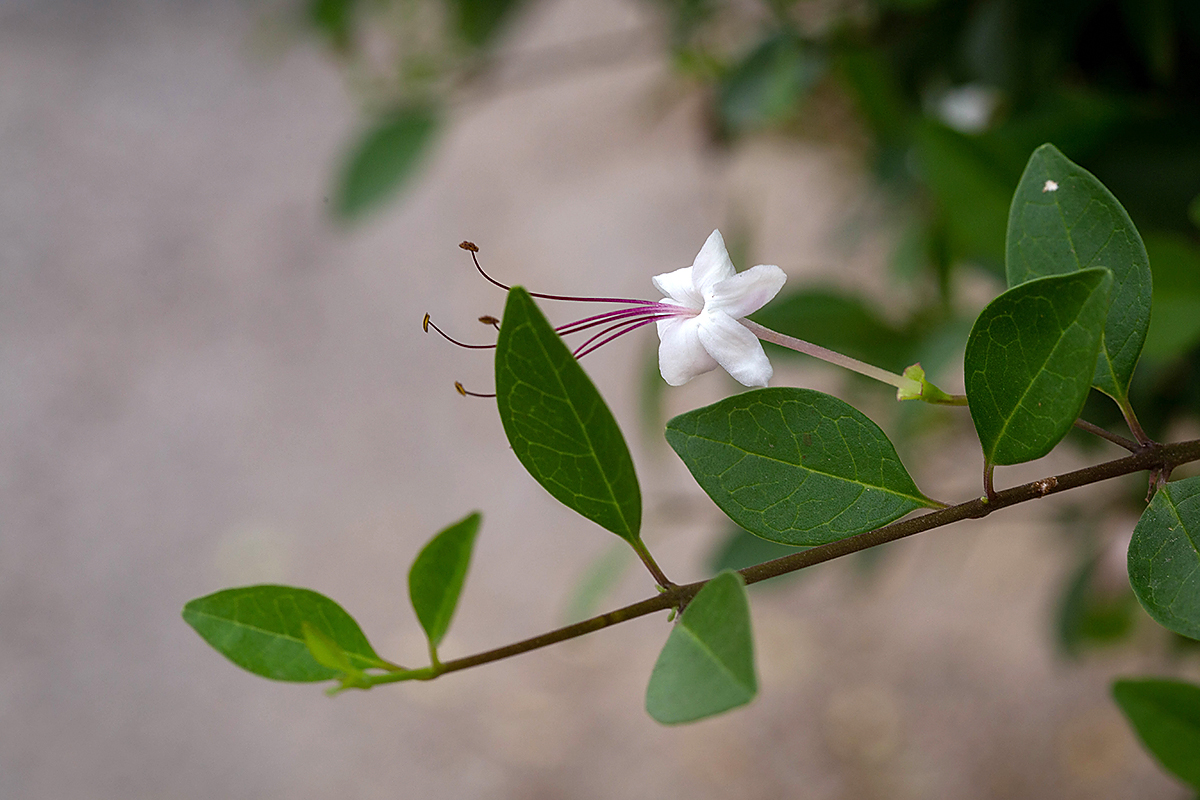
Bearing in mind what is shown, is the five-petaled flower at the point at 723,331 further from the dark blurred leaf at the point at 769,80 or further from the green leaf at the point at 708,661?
the dark blurred leaf at the point at 769,80

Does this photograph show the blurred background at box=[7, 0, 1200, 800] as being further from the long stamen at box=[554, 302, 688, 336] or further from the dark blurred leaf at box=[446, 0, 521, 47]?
the long stamen at box=[554, 302, 688, 336]

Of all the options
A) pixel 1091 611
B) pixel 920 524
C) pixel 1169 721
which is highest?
pixel 920 524

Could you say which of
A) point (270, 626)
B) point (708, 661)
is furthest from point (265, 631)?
point (708, 661)

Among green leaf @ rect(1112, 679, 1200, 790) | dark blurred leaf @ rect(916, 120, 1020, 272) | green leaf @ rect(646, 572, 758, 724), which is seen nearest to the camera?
green leaf @ rect(646, 572, 758, 724)

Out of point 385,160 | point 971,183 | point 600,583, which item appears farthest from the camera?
point 385,160

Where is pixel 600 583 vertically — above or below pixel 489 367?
below

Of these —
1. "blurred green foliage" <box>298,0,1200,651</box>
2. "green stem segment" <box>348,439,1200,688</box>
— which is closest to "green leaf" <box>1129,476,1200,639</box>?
"green stem segment" <box>348,439,1200,688</box>

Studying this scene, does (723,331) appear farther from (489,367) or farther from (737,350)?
(489,367)
